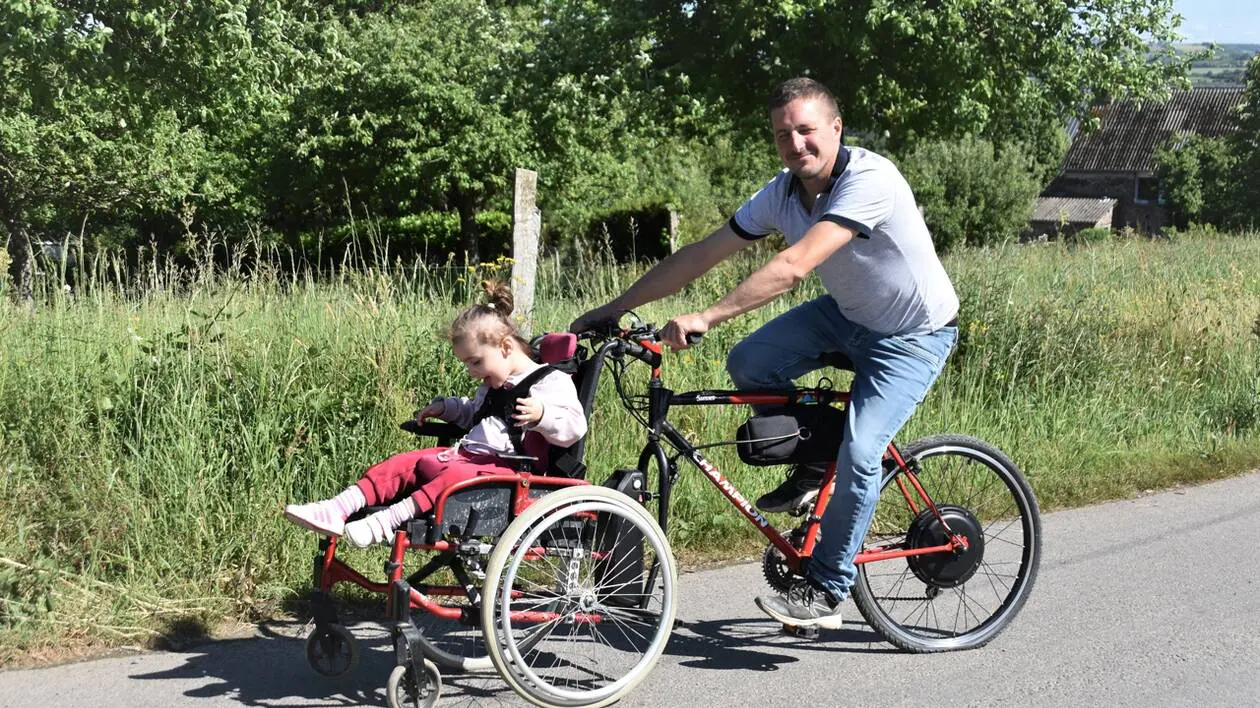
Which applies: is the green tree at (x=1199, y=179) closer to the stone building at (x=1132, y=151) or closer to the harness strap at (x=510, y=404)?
the stone building at (x=1132, y=151)

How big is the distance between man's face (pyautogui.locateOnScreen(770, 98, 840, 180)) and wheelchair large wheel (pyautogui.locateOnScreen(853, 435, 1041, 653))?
1.20 metres

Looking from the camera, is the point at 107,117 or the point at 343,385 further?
the point at 107,117

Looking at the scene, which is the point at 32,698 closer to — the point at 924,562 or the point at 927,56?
the point at 924,562

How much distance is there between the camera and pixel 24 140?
2255 centimetres

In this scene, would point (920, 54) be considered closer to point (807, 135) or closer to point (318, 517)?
point (807, 135)

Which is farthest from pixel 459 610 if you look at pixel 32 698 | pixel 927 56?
pixel 927 56

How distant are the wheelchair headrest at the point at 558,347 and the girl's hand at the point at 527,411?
273 millimetres

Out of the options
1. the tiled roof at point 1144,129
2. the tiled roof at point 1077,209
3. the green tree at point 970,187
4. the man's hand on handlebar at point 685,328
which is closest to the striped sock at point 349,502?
the man's hand on handlebar at point 685,328

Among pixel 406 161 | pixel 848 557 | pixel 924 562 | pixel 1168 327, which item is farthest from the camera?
pixel 406 161

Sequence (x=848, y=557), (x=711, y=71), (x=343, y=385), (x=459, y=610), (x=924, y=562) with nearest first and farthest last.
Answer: (x=459, y=610) → (x=848, y=557) → (x=924, y=562) → (x=343, y=385) → (x=711, y=71)

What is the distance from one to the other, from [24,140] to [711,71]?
12.3 m

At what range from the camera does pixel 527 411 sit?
153 inches

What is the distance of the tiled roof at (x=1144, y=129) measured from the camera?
6388 centimetres

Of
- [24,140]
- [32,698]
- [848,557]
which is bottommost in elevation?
[32,698]
